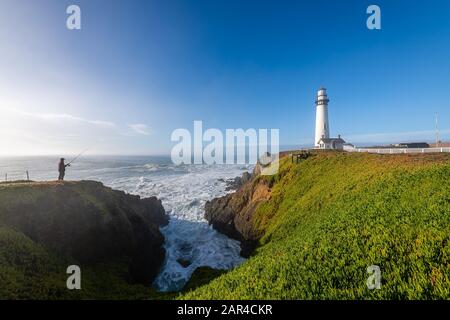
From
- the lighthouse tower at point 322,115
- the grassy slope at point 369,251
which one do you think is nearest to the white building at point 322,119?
the lighthouse tower at point 322,115


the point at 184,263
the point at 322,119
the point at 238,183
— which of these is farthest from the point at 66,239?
the point at 322,119

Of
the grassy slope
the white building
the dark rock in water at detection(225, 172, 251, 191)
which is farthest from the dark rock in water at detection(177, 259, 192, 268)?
the white building

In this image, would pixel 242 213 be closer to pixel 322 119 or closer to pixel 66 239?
pixel 66 239

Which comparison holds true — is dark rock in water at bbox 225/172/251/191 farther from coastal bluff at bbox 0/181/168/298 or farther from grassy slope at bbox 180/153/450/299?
grassy slope at bbox 180/153/450/299

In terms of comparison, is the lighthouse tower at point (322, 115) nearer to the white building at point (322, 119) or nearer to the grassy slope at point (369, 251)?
the white building at point (322, 119)

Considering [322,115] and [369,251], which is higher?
[322,115]
